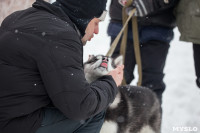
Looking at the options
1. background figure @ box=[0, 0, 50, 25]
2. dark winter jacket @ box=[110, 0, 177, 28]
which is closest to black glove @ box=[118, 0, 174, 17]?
dark winter jacket @ box=[110, 0, 177, 28]

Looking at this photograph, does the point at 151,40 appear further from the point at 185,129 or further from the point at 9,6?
the point at 9,6

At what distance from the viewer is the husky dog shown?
237 cm

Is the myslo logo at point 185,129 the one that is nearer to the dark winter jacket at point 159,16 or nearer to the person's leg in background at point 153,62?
the person's leg in background at point 153,62

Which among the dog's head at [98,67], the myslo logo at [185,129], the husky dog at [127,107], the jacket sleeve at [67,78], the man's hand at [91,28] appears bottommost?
the myslo logo at [185,129]

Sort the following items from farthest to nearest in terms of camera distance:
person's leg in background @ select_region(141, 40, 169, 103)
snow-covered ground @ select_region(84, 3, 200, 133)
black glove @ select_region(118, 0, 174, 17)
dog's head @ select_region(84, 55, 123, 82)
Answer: snow-covered ground @ select_region(84, 3, 200, 133) → person's leg in background @ select_region(141, 40, 169, 103) → black glove @ select_region(118, 0, 174, 17) → dog's head @ select_region(84, 55, 123, 82)

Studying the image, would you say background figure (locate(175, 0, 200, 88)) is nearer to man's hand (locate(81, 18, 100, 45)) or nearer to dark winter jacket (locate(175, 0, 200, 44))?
dark winter jacket (locate(175, 0, 200, 44))

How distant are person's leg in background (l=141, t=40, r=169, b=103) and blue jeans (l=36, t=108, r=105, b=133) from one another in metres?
1.27

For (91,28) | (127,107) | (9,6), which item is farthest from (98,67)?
(9,6)

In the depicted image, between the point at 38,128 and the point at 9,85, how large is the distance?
32 centimetres

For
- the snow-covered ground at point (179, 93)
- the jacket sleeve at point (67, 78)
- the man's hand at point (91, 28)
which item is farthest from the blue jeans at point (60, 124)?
the snow-covered ground at point (179, 93)

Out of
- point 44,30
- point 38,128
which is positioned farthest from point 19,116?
point 44,30

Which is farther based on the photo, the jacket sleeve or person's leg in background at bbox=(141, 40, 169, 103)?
person's leg in background at bbox=(141, 40, 169, 103)

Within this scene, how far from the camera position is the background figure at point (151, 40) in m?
2.91

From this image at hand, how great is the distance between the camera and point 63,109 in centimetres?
164
